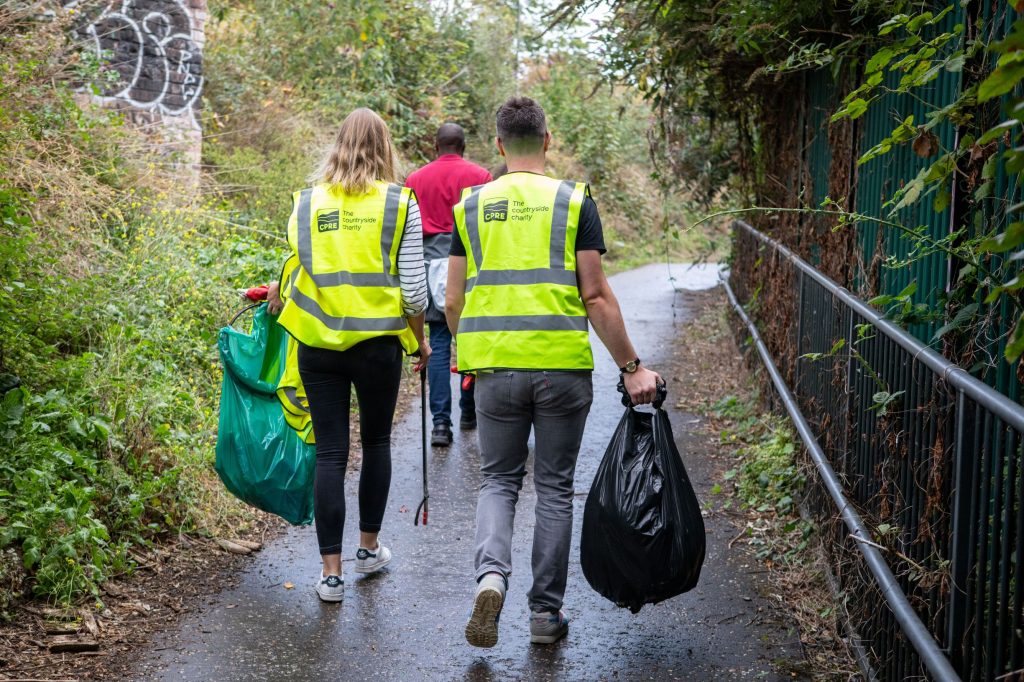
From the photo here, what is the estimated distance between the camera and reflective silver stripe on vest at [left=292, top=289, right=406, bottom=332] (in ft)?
14.3

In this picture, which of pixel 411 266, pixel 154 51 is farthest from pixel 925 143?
pixel 154 51

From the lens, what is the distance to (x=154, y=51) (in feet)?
39.2

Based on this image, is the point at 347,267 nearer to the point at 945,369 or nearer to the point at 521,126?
the point at 521,126

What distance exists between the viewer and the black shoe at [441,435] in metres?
7.03

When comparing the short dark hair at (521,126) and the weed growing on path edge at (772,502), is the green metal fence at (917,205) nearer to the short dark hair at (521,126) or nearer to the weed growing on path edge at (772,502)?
the weed growing on path edge at (772,502)

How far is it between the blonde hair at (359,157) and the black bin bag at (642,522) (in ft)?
4.67

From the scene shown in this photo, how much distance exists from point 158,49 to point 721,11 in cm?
843

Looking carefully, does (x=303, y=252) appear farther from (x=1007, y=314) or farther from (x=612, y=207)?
(x=612, y=207)

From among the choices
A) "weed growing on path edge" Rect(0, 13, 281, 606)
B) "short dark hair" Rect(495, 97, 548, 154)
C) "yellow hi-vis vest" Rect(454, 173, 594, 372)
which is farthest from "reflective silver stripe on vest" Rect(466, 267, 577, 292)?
"weed growing on path edge" Rect(0, 13, 281, 606)

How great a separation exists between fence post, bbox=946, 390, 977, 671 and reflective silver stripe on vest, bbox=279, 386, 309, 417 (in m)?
3.04

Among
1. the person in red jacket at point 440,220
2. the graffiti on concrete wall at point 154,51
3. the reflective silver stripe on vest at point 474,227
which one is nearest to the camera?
the reflective silver stripe on vest at point 474,227


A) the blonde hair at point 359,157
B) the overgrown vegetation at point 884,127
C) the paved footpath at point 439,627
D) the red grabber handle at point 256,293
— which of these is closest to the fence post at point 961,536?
the overgrown vegetation at point 884,127

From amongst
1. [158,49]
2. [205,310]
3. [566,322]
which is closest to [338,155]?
[566,322]

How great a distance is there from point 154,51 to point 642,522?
10.1m
